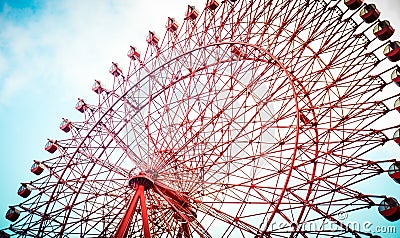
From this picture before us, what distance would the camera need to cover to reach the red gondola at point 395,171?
45.2ft

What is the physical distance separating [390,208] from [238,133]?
20.6 feet

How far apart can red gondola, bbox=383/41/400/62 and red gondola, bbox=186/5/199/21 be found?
9.12 meters

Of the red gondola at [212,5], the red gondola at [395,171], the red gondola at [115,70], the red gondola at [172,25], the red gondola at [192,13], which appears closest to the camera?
the red gondola at [395,171]

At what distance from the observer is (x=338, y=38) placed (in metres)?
16.5

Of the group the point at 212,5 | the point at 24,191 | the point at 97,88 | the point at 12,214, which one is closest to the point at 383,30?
the point at 212,5

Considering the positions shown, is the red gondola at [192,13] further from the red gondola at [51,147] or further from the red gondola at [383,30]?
the red gondola at [51,147]

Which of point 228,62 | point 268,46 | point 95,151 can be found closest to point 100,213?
point 95,151

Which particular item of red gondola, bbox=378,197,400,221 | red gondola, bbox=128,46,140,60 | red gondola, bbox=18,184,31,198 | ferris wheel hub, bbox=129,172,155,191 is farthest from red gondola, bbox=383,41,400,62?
red gondola, bbox=18,184,31,198

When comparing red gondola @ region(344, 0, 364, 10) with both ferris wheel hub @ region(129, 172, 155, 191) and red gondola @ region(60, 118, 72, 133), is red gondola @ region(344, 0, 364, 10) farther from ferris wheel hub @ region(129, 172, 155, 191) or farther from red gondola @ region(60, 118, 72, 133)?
red gondola @ region(60, 118, 72, 133)

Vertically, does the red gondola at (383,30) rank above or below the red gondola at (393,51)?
above

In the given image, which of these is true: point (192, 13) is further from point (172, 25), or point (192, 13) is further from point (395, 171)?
point (395, 171)

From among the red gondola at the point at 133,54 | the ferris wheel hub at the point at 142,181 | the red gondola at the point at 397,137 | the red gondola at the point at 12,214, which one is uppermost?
the red gondola at the point at 133,54

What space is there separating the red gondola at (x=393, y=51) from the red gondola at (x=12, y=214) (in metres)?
18.3

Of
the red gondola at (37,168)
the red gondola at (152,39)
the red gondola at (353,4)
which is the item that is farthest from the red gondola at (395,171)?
the red gondola at (37,168)
